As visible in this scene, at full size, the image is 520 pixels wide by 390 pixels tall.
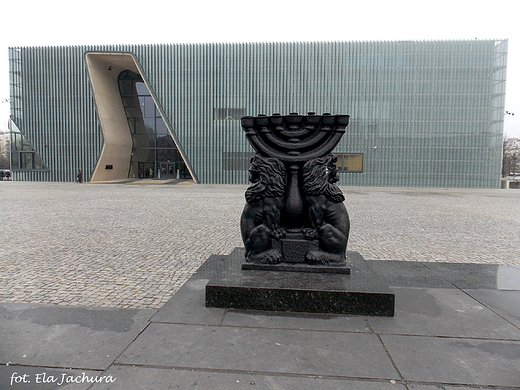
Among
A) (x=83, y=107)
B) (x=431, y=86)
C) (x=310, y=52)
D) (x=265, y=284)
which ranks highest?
(x=310, y=52)

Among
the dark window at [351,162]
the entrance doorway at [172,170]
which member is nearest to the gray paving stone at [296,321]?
the dark window at [351,162]

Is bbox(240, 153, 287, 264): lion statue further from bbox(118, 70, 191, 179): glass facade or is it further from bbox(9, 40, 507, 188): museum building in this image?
bbox(118, 70, 191, 179): glass facade

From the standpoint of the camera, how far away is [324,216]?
14.9 ft

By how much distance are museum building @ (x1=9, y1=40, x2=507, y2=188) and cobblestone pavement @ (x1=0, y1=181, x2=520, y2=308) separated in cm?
2164

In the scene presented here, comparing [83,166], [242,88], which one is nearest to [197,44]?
[242,88]

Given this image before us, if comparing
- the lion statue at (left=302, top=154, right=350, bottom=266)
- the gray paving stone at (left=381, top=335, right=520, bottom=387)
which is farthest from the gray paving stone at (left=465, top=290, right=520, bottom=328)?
the lion statue at (left=302, top=154, right=350, bottom=266)

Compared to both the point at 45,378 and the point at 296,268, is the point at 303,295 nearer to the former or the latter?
the point at 296,268

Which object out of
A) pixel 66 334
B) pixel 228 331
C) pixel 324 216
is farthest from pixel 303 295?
pixel 66 334

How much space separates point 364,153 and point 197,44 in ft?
61.2

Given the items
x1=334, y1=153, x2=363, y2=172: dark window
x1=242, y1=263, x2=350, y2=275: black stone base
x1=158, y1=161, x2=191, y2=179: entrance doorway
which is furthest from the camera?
x1=158, y1=161, x2=191, y2=179: entrance doorway

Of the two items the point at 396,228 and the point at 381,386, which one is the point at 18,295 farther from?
the point at 396,228

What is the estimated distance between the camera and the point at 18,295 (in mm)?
4371

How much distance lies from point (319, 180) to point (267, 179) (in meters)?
0.64

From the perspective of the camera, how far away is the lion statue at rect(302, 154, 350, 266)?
4438 mm
